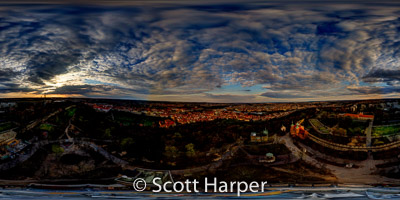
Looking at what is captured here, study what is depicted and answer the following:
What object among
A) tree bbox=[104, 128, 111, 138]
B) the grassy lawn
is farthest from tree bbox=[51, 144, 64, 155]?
the grassy lawn

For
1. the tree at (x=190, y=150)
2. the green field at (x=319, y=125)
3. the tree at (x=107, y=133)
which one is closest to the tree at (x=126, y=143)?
the tree at (x=107, y=133)

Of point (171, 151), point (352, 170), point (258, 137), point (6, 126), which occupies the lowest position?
point (352, 170)

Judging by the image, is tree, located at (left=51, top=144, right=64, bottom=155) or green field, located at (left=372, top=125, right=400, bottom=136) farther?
tree, located at (left=51, top=144, right=64, bottom=155)

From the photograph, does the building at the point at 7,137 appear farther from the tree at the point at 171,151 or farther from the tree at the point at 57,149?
the tree at the point at 171,151

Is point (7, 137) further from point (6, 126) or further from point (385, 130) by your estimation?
point (385, 130)

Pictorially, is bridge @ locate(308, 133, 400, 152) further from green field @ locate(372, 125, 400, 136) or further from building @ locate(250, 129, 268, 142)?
building @ locate(250, 129, 268, 142)

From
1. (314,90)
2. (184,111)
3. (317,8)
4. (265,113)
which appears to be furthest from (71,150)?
(317,8)

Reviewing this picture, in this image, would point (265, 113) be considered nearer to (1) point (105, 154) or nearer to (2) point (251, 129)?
(2) point (251, 129)

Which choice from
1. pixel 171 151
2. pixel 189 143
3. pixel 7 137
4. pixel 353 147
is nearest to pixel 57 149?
pixel 7 137
